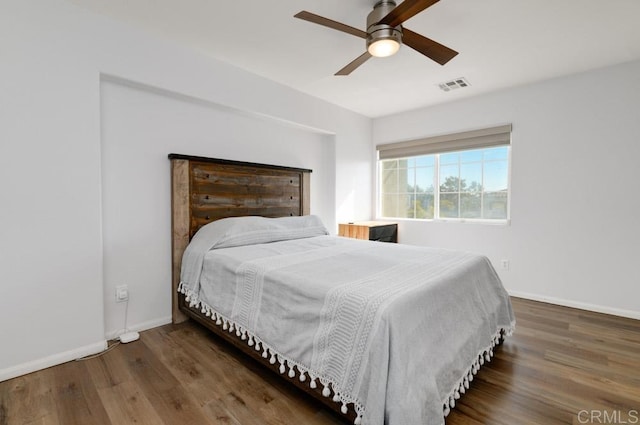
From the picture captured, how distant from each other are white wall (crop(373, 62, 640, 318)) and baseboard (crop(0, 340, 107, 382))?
3.96m

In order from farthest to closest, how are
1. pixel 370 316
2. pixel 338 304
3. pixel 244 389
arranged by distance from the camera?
1. pixel 244 389
2. pixel 338 304
3. pixel 370 316

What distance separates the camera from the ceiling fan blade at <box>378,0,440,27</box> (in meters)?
1.52

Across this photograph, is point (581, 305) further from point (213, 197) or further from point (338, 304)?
point (213, 197)

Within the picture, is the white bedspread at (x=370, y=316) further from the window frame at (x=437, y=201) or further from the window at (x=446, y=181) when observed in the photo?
the window at (x=446, y=181)

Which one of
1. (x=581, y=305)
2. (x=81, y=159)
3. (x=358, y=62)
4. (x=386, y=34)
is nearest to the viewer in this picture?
(x=386, y=34)

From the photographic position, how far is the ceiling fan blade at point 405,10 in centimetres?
152

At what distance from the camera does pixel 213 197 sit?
2.91 metres

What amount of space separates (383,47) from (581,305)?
10.7ft

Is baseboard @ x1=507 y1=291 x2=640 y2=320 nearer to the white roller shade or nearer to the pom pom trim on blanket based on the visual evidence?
the pom pom trim on blanket

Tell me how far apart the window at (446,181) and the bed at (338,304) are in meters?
1.87

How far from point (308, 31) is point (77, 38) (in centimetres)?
162

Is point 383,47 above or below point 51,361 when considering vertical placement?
above

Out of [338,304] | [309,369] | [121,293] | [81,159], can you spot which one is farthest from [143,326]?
[338,304]

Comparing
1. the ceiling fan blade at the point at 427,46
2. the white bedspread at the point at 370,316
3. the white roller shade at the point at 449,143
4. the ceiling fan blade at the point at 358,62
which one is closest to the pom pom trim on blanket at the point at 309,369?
the white bedspread at the point at 370,316
